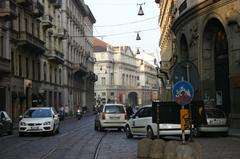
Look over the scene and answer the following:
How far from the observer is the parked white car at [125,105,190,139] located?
22.1 m

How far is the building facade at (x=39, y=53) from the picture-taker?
45719mm

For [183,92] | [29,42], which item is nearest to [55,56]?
[29,42]

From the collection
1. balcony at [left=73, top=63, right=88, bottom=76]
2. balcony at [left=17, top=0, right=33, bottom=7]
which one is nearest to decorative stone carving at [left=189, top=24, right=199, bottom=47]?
balcony at [left=17, top=0, right=33, bottom=7]

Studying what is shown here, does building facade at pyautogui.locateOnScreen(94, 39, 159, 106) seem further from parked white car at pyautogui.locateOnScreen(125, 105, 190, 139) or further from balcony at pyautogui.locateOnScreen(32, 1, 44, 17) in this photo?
parked white car at pyautogui.locateOnScreen(125, 105, 190, 139)

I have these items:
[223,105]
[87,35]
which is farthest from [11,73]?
[87,35]

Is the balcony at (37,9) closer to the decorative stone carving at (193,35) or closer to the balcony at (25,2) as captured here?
the balcony at (25,2)

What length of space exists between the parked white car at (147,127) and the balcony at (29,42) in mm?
26107

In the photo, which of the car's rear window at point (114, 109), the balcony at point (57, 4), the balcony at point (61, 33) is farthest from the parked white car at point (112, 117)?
the balcony at point (61, 33)

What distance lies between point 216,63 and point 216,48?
39.5 inches

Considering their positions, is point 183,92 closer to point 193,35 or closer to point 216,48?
point 216,48

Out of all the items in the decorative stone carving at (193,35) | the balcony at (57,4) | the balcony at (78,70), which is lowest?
the decorative stone carving at (193,35)

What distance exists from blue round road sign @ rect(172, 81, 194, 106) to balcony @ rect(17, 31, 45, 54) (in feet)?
121

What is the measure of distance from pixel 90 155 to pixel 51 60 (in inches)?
1915

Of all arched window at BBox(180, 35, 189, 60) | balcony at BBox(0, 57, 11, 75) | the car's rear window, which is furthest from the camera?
arched window at BBox(180, 35, 189, 60)
